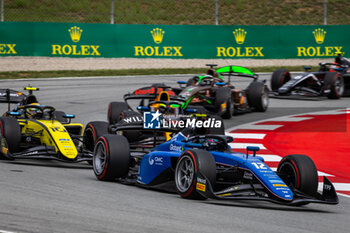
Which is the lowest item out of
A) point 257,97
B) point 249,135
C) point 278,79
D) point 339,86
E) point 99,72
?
point 249,135

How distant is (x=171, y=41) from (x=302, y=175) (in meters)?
20.4

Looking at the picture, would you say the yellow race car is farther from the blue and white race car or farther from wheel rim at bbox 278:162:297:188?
wheel rim at bbox 278:162:297:188

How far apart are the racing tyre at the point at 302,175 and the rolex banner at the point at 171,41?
19.4 metres

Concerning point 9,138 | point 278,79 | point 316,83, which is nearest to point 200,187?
point 9,138

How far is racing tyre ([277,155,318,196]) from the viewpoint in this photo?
24.3ft

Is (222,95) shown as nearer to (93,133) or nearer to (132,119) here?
(132,119)

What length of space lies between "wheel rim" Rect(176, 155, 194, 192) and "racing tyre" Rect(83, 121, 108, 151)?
3.36 meters

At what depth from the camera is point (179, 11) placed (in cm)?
3766

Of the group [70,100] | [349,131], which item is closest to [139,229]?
[349,131]

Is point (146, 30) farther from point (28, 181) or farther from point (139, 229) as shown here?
point (139, 229)

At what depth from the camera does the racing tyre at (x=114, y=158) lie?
8719mm

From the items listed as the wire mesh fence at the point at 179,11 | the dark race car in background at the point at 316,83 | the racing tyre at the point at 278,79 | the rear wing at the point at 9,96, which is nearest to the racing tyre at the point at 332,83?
the dark race car in background at the point at 316,83

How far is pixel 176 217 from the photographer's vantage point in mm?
6387

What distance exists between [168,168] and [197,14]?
29.5 meters
